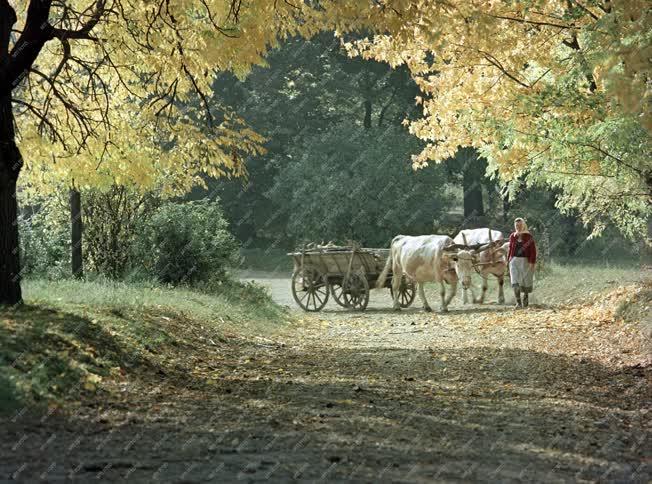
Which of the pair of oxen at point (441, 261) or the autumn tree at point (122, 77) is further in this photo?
the pair of oxen at point (441, 261)

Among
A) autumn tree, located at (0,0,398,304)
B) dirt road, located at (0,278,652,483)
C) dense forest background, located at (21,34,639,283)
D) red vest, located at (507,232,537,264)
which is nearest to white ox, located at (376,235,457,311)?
red vest, located at (507,232,537,264)

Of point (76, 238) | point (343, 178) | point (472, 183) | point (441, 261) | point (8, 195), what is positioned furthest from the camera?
point (472, 183)

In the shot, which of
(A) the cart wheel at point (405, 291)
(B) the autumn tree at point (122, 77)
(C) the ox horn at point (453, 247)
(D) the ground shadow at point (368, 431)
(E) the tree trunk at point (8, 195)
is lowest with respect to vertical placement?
(A) the cart wheel at point (405, 291)

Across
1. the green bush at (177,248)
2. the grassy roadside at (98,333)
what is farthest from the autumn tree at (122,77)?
the green bush at (177,248)

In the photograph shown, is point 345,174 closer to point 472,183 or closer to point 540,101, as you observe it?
point 472,183

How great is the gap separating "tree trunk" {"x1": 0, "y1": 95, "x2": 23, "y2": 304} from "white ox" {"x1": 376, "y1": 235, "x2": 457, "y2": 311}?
1224 cm

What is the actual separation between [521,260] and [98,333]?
40.8 ft

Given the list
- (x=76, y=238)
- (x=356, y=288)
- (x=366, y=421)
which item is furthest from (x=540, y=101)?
(x=356, y=288)

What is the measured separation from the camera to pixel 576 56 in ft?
44.2

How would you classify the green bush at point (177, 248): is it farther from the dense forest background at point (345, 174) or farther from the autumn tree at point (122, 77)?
the dense forest background at point (345, 174)

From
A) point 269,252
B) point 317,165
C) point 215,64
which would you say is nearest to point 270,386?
point 215,64

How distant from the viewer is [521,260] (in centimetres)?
2089

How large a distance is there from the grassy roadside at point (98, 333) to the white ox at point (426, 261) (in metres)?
5.18

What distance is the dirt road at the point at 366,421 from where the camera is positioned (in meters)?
5.97
